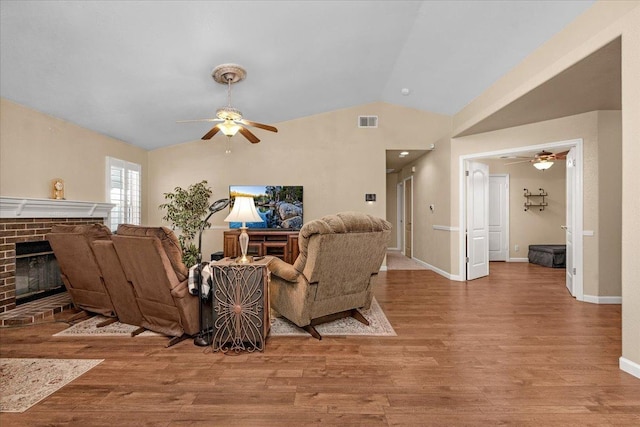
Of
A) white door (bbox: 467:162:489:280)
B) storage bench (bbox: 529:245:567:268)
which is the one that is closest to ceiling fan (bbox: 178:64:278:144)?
white door (bbox: 467:162:489:280)

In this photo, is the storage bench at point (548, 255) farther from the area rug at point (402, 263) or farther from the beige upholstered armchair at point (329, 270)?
the beige upholstered armchair at point (329, 270)

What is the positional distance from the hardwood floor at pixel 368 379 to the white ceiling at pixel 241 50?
266 centimetres

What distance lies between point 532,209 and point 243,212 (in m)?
7.24

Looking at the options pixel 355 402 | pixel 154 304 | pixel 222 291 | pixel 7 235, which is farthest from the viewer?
pixel 7 235

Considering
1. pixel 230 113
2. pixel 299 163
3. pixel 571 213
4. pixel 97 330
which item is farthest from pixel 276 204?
pixel 571 213

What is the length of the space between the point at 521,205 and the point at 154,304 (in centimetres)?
774

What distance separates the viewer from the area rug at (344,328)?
2.84 meters

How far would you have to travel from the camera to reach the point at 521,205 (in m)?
7.13

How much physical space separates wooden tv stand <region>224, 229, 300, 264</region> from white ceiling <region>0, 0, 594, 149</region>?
7.07 ft

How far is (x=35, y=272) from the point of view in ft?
12.6

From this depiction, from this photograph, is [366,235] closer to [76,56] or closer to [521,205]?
[76,56]

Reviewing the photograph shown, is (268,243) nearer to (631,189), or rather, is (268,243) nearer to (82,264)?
(82,264)

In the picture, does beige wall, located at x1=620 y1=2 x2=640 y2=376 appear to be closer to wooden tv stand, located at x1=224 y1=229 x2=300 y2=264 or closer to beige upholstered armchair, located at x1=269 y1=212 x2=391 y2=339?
beige upholstered armchair, located at x1=269 y1=212 x2=391 y2=339

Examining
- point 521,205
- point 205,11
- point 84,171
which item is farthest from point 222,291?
point 521,205
